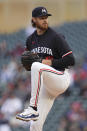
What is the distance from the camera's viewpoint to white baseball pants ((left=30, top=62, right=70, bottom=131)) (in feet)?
9.69

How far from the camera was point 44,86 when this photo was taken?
318 centimetres

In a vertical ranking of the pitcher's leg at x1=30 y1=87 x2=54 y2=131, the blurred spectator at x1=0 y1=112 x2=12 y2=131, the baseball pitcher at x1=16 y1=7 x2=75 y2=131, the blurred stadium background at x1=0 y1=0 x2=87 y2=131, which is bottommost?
the blurred spectator at x1=0 y1=112 x2=12 y2=131

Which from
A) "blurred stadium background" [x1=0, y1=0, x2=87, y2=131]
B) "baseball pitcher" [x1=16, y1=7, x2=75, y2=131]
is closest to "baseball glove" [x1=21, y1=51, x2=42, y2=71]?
"baseball pitcher" [x1=16, y1=7, x2=75, y2=131]

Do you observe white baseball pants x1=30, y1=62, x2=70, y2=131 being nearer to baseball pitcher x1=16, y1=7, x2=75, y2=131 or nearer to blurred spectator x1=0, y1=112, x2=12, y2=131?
baseball pitcher x1=16, y1=7, x2=75, y2=131

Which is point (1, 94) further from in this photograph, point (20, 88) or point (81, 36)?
→ point (81, 36)

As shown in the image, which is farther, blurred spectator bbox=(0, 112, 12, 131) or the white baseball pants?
blurred spectator bbox=(0, 112, 12, 131)

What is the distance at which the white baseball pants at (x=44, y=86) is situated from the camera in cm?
295

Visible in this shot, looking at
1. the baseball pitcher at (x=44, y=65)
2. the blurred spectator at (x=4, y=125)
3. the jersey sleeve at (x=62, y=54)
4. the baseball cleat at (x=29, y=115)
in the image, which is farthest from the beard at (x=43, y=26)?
the blurred spectator at (x=4, y=125)

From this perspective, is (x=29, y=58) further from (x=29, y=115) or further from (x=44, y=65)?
(x=29, y=115)

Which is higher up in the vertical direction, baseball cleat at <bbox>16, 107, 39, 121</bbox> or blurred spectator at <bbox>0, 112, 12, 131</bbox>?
baseball cleat at <bbox>16, 107, 39, 121</bbox>

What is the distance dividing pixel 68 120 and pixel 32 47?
1979mm

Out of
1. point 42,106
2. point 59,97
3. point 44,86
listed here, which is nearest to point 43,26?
point 44,86

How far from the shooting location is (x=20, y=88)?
5.83 m

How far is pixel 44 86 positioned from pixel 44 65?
0.86ft
